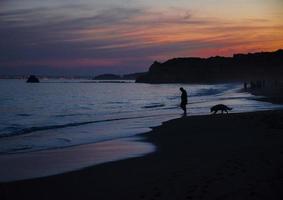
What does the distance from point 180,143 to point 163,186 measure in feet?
18.5

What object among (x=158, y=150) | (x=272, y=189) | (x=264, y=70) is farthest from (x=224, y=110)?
(x=264, y=70)

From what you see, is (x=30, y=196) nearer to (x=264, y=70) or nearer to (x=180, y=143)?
(x=180, y=143)

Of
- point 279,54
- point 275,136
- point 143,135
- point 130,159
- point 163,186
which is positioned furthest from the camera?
point 279,54

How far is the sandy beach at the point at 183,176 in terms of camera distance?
23.0ft

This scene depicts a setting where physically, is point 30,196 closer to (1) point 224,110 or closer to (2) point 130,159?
(2) point 130,159

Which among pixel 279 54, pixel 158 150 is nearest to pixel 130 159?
pixel 158 150

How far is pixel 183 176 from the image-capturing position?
8180 millimetres

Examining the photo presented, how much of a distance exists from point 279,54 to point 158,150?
180 metres

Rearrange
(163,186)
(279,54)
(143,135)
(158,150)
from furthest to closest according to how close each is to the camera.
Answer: (279,54), (143,135), (158,150), (163,186)

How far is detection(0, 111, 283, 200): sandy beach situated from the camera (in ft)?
23.0

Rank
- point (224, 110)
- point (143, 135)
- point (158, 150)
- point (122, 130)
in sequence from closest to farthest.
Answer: point (158, 150), point (143, 135), point (122, 130), point (224, 110)

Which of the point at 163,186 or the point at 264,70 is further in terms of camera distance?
the point at 264,70

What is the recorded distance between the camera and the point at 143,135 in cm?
1617

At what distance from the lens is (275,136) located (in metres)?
12.9
